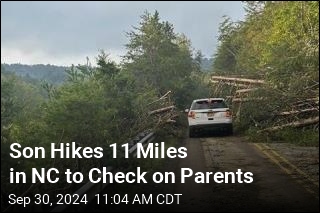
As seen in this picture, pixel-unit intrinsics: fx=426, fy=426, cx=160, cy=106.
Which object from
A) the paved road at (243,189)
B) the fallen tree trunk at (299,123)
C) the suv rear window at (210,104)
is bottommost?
the paved road at (243,189)

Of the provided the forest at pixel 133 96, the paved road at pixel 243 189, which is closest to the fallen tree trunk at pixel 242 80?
the forest at pixel 133 96

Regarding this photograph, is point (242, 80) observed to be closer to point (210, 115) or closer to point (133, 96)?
point (210, 115)

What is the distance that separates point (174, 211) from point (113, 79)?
398 inches

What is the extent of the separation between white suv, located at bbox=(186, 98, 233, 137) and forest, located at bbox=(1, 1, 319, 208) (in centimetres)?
115

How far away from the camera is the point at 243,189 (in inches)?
351

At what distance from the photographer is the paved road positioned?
7551 millimetres

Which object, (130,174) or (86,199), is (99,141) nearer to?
(130,174)

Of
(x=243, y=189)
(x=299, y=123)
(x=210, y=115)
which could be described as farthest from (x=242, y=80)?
(x=243, y=189)

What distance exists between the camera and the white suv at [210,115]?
1944 cm

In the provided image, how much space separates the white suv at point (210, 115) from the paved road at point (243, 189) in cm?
572

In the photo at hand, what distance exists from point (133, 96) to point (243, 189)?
8946 mm

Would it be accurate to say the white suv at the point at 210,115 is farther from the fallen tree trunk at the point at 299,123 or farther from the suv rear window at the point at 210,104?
the fallen tree trunk at the point at 299,123

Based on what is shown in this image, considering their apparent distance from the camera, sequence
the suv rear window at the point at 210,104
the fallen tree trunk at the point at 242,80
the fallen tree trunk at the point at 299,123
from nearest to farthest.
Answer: the fallen tree trunk at the point at 299,123 < the suv rear window at the point at 210,104 < the fallen tree trunk at the point at 242,80

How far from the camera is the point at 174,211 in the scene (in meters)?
7.35
